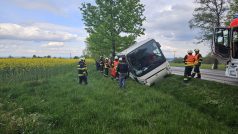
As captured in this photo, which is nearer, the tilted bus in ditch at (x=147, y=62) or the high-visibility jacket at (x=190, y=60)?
the high-visibility jacket at (x=190, y=60)

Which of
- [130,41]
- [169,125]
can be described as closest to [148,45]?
[169,125]

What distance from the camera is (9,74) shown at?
22250 millimetres

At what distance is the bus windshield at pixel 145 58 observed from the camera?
1627 centimetres

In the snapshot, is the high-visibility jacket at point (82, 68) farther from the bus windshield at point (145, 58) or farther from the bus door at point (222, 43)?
the bus door at point (222, 43)

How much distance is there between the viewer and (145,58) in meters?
16.4

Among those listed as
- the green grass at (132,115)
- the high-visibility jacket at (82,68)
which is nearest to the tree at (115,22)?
the high-visibility jacket at (82,68)

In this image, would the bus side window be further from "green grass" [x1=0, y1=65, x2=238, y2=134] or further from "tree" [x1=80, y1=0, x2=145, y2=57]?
"tree" [x1=80, y1=0, x2=145, y2=57]

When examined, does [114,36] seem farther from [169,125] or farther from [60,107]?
[169,125]

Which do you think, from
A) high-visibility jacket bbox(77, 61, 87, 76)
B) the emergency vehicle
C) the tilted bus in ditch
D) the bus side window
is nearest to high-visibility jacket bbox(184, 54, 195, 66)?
the emergency vehicle

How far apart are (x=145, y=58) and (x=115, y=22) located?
40.7 feet

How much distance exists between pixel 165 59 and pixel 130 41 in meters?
12.1

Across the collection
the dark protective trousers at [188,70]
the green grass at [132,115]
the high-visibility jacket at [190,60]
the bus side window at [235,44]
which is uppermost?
the bus side window at [235,44]

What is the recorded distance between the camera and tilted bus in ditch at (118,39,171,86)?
53.0ft

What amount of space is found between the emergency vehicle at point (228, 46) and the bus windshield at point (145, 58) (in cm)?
329
